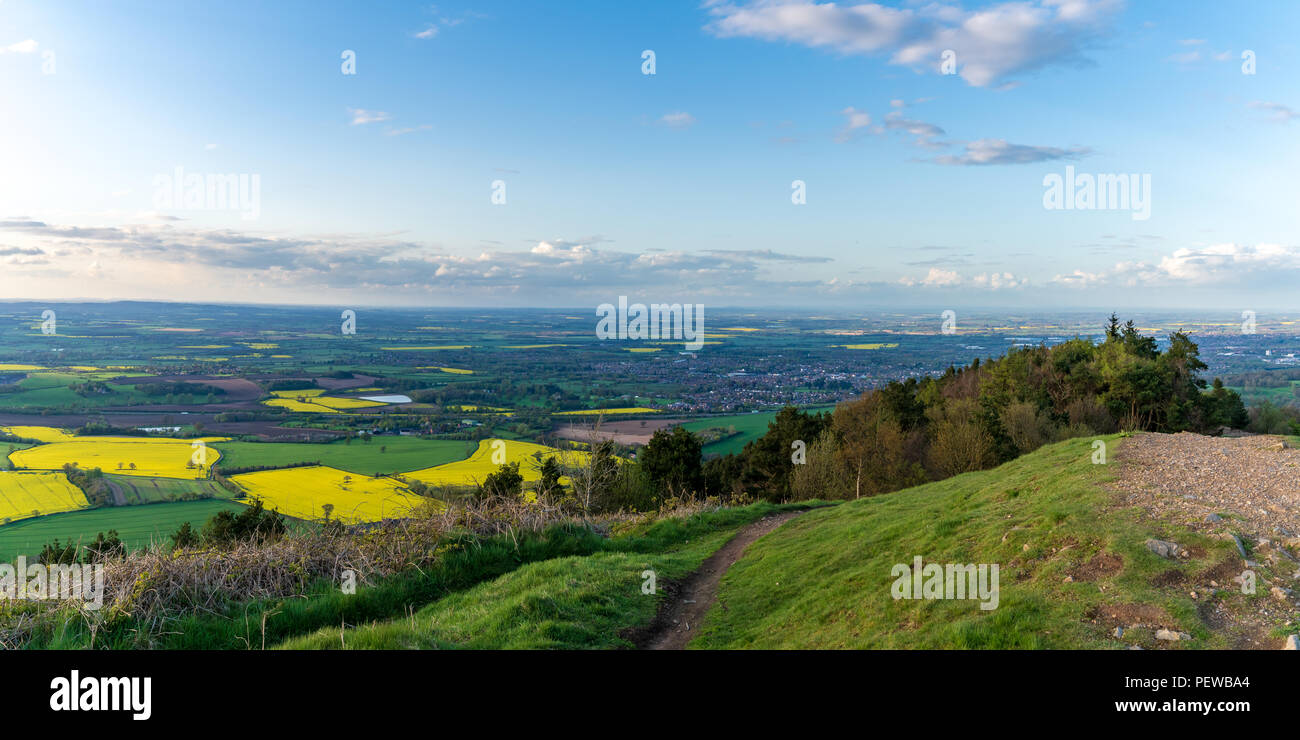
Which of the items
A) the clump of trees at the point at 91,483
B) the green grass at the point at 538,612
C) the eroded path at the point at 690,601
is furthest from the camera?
the clump of trees at the point at 91,483

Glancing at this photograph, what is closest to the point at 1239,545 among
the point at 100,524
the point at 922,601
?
the point at 922,601

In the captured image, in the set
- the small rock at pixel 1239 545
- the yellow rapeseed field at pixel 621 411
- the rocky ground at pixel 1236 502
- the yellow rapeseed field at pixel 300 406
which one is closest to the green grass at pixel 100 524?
the rocky ground at pixel 1236 502

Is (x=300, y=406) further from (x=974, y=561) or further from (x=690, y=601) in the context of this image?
(x=974, y=561)

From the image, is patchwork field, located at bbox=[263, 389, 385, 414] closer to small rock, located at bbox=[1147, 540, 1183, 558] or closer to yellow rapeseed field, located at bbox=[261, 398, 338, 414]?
yellow rapeseed field, located at bbox=[261, 398, 338, 414]

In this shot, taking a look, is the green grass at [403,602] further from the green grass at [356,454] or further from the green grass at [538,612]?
the green grass at [356,454]

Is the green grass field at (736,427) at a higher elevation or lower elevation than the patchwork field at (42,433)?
lower
